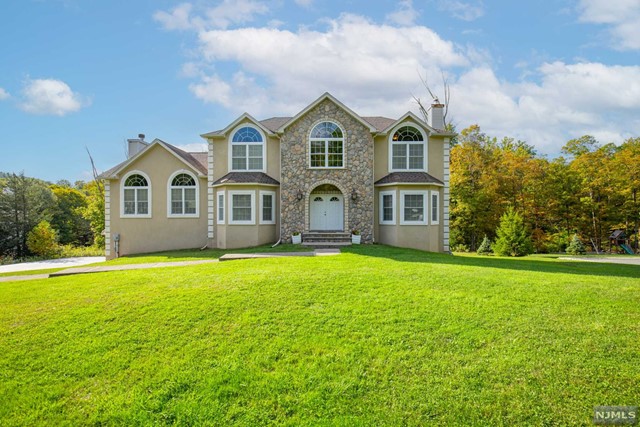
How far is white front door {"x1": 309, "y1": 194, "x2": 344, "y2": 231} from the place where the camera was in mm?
18969

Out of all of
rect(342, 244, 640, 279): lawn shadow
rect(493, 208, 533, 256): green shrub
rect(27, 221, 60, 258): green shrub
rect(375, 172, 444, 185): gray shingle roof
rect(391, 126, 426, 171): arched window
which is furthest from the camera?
rect(27, 221, 60, 258): green shrub

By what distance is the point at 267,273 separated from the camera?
9523 mm

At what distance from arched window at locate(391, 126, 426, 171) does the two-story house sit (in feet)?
0.17

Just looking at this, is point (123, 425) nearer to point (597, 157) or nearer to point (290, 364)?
point (290, 364)

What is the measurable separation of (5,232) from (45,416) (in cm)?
3046

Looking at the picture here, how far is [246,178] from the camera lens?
18203 mm

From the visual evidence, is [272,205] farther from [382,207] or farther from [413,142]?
[413,142]

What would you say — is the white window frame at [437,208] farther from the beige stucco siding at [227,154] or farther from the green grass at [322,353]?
the green grass at [322,353]

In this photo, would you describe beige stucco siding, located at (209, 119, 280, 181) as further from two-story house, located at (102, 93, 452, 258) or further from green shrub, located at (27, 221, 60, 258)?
green shrub, located at (27, 221, 60, 258)

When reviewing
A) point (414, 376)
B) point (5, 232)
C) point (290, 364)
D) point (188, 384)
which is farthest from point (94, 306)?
point (5, 232)

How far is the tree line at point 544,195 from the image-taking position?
29.1 meters

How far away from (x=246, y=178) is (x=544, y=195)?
84.9 feet

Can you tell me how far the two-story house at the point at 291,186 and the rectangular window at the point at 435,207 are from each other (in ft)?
0.19

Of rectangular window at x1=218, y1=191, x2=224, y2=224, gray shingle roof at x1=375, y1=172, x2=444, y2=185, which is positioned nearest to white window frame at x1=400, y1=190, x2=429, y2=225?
gray shingle roof at x1=375, y1=172, x2=444, y2=185
